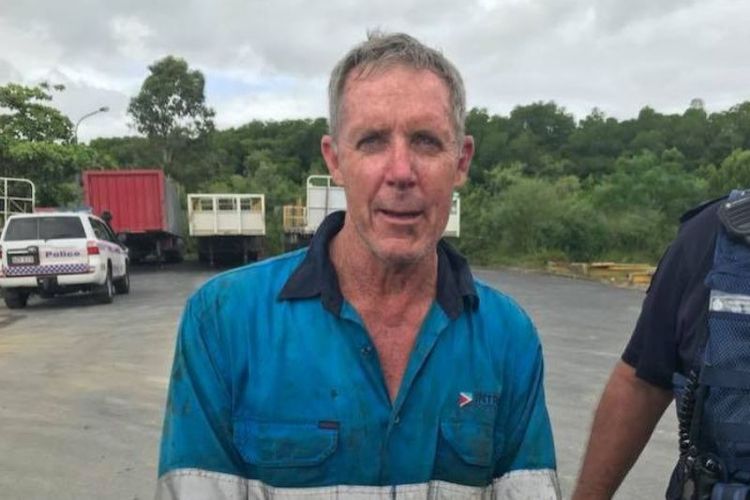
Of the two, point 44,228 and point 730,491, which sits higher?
point 44,228

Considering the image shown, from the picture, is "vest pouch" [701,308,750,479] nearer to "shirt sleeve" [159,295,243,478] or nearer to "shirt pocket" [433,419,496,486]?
"shirt pocket" [433,419,496,486]

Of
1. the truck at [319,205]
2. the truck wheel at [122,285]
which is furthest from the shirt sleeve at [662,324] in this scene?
the truck at [319,205]

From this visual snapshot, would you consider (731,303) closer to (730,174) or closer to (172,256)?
(172,256)

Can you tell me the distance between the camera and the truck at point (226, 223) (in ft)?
87.9

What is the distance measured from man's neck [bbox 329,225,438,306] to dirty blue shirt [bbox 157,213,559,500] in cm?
6

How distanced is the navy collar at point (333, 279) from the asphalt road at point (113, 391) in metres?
3.29

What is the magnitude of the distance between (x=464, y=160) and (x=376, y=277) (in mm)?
383

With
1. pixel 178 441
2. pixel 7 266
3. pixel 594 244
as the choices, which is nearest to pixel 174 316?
pixel 7 266

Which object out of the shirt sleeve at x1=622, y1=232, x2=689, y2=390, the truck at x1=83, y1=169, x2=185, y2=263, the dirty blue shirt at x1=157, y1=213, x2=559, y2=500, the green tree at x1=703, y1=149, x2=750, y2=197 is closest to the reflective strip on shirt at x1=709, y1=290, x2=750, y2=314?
the shirt sleeve at x1=622, y1=232, x2=689, y2=390

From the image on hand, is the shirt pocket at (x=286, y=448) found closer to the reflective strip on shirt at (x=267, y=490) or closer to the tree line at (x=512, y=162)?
the reflective strip on shirt at (x=267, y=490)

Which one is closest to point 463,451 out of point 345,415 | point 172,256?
point 345,415

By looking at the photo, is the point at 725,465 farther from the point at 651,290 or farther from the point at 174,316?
the point at 174,316

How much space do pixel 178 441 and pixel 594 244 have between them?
30919 millimetres

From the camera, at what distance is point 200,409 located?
6.40 ft
